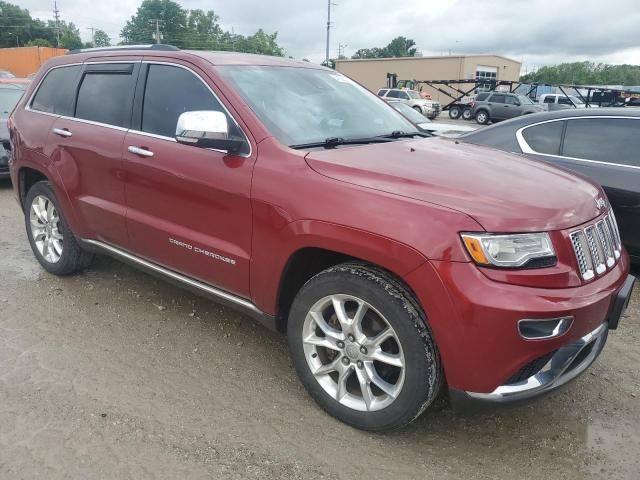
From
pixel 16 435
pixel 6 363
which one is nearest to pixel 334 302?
pixel 16 435

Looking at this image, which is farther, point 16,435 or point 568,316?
point 16,435

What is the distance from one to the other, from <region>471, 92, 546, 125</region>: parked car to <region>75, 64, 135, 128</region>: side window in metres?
26.6

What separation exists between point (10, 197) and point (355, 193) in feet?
22.5

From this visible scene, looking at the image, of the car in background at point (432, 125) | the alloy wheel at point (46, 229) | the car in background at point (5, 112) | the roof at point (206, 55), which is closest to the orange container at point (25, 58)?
the car in background at point (5, 112)

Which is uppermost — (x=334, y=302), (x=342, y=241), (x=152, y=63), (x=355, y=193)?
(x=152, y=63)

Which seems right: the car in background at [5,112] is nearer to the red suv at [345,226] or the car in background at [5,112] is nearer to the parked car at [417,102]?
the red suv at [345,226]

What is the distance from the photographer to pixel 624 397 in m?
3.15

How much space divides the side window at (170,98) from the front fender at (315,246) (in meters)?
0.93

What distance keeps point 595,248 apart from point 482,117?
2874 centimetres

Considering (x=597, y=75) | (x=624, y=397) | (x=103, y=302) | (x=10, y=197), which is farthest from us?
(x=597, y=75)

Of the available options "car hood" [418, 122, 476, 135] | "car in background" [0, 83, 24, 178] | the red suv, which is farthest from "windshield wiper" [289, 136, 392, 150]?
"car in background" [0, 83, 24, 178]

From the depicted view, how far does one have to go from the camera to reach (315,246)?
2678mm

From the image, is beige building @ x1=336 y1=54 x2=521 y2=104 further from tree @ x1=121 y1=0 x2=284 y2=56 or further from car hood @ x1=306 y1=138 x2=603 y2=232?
car hood @ x1=306 y1=138 x2=603 y2=232

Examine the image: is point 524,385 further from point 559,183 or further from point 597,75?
point 597,75
